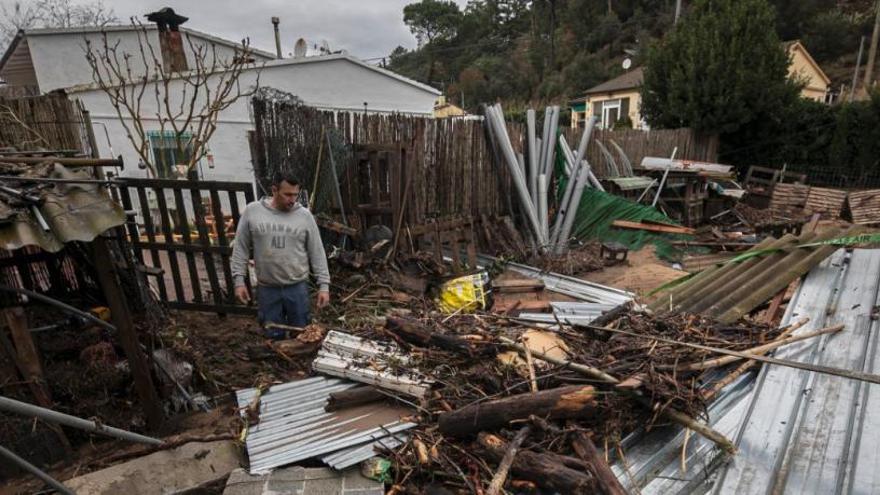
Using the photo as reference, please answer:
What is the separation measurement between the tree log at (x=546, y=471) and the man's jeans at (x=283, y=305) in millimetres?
2422

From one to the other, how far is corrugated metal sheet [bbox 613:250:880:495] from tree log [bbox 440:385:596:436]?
0.33 m

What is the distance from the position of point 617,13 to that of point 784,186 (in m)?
39.6

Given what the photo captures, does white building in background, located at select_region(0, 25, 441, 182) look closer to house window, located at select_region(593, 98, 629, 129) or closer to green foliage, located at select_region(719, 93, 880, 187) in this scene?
green foliage, located at select_region(719, 93, 880, 187)

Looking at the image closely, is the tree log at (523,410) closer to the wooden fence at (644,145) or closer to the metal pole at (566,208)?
the metal pole at (566,208)

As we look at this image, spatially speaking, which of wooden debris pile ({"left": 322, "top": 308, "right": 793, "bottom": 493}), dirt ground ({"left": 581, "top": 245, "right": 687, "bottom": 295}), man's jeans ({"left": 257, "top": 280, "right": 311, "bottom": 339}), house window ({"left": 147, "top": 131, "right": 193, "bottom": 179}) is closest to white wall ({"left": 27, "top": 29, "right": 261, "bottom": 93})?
house window ({"left": 147, "top": 131, "right": 193, "bottom": 179})

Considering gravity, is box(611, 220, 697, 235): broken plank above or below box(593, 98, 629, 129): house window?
below

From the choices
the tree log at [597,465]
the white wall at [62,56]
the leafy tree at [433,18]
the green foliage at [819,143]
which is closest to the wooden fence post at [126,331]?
the tree log at [597,465]

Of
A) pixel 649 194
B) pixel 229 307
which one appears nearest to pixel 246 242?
pixel 229 307

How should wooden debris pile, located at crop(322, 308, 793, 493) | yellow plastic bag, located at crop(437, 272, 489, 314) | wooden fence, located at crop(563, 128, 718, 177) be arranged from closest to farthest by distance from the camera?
wooden debris pile, located at crop(322, 308, 793, 493)
yellow plastic bag, located at crop(437, 272, 489, 314)
wooden fence, located at crop(563, 128, 718, 177)

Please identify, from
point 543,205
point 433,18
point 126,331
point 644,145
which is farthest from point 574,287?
point 433,18

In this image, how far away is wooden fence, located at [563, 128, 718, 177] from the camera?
11.1 m

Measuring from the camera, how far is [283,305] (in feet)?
13.6

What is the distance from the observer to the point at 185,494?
248cm

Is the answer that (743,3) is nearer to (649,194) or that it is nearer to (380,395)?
(649,194)
